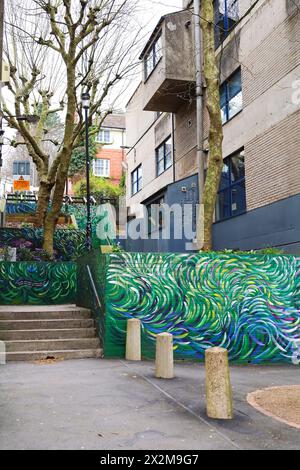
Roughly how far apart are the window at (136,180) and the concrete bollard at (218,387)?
24.6m

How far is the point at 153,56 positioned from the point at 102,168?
2978 cm

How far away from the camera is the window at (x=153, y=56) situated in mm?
20697

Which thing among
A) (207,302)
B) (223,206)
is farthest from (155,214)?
(207,302)

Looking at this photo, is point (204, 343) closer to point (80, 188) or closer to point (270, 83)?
point (270, 83)

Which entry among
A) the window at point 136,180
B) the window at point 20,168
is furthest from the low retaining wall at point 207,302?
the window at point 20,168

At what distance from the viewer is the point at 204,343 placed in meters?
9.77

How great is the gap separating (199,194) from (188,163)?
2.97 meters

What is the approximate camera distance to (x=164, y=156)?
24.7 meters

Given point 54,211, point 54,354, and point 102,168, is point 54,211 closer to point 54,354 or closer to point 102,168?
point 54,354

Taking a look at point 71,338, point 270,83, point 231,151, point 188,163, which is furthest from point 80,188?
point 71,338

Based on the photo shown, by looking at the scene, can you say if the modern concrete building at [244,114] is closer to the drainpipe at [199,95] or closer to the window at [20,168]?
the drainpipe at [199,95]

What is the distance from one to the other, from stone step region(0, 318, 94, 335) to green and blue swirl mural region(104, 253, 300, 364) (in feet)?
4.42

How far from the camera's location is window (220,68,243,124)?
16953mm

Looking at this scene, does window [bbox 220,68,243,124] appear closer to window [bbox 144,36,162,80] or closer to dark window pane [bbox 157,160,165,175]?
window [bbox 144,36,162,80]
